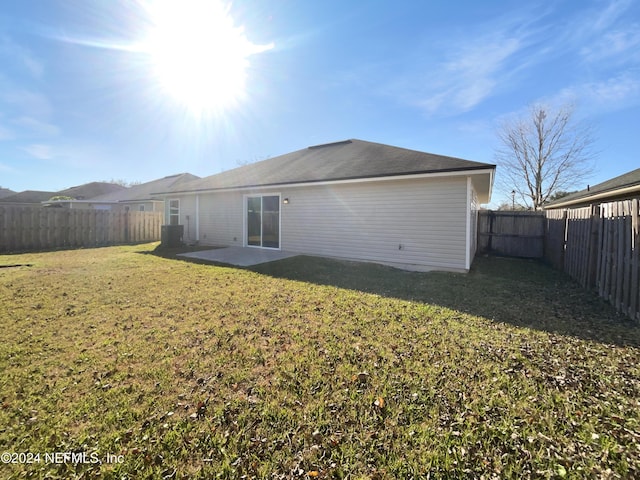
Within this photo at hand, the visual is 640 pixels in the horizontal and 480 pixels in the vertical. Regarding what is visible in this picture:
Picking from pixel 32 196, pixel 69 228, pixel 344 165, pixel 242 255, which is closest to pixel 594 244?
pixel 344 165

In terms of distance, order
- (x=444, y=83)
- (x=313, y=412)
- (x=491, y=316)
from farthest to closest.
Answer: (x=444, y=83) → (x=491, y=316) → (x=313, y=412)

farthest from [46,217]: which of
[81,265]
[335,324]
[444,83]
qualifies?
[444,83]

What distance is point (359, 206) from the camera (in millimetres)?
8938

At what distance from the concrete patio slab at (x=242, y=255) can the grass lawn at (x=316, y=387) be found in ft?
12.8

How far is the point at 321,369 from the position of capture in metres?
2.89

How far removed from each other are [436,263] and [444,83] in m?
7.61

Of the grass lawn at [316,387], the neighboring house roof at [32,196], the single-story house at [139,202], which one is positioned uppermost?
the neighboring house roof at [32,196]

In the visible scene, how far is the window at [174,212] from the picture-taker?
48.9ft

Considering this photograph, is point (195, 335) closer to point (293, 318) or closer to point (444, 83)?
point (293, 318)

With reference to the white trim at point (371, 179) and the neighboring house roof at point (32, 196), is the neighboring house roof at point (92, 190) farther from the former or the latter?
the white trim at point (371, 179)

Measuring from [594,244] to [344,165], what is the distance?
6.91m

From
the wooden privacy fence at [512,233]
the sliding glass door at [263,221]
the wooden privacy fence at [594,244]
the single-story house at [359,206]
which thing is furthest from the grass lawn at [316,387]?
the wooden privacy fence at [512,233]

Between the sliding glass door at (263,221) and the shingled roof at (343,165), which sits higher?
the shingled roof at (343,165)

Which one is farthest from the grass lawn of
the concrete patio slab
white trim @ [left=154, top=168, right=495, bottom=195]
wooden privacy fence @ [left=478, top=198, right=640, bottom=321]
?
the concrete patio slab
